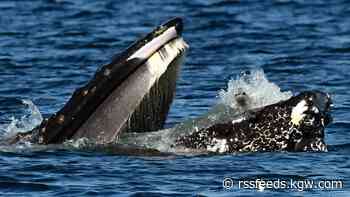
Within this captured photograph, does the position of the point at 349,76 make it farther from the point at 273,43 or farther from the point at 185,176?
the point at 185,176

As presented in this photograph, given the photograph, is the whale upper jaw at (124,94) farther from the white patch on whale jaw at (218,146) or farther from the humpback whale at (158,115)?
the white patch on whale jaw at (218,146)

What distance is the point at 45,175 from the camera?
35.5ft

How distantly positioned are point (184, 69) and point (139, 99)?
7.70 meters

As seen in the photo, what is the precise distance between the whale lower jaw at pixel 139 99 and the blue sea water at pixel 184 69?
1.01 ft

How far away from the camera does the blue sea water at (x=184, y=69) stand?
10516 millimetres

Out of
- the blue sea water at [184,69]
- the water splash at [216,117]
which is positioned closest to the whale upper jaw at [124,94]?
the water splash at [216,117]

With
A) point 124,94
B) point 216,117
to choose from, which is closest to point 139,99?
point 124,94

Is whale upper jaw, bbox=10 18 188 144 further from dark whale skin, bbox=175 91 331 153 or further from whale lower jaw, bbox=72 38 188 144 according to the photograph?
dark whale skin, bbox=175 91 331 153

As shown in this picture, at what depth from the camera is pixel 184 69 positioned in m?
18.4

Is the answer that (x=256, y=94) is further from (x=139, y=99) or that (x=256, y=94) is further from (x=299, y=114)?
(x=139, y=99)

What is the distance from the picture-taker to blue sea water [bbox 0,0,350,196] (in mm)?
10516

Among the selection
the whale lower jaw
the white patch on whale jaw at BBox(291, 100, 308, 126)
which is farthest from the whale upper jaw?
the white patch on whale jaw at BBox(291, 100, 308, 126)

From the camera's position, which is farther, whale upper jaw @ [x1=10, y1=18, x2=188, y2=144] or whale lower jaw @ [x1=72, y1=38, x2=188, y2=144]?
whale lower jaw @ [x1=72, y1=38, x2=188, y2=144]

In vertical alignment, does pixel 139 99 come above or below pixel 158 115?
above
